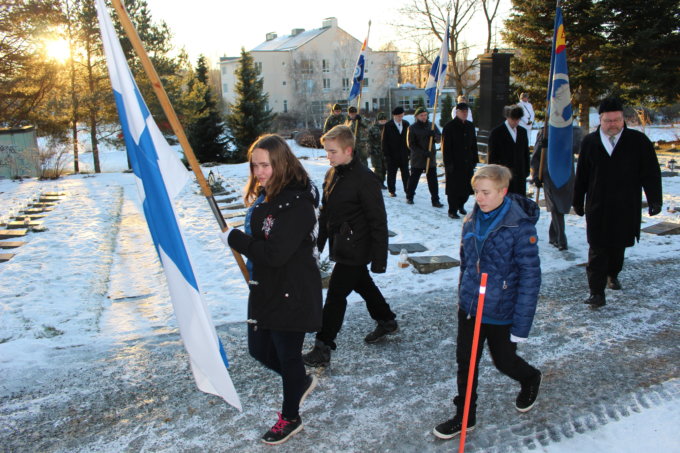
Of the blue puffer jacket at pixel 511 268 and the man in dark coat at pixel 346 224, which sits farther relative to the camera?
the man in dark coat at pixel 346 224

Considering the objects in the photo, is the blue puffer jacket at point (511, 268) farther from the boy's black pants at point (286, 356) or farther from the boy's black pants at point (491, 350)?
the boy's black pants at point (286, 356)

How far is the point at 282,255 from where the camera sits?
283cm

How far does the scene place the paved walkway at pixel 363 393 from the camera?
3.19 m

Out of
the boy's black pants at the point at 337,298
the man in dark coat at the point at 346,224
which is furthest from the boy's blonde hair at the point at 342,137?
the boy's black pants at the point at 337,298

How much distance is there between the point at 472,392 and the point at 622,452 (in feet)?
2.73

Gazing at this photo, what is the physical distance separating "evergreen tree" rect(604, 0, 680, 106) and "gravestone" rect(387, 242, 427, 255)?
686 inches

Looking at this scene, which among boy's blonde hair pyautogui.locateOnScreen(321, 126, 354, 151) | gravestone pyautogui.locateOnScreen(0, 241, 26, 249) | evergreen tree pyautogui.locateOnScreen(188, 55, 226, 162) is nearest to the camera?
boy's blonde hair pyautogui.locateOnScreen(321, 126, 354, 151)

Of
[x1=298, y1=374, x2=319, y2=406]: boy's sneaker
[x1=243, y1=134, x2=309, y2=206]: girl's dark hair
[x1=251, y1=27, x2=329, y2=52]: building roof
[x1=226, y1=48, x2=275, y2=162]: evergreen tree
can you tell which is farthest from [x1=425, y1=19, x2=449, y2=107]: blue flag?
[x1=251, y1=27, x2=329, y2=52]: building roof

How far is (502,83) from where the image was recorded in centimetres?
1694

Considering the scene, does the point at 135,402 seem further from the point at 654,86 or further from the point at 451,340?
the point at 654,86

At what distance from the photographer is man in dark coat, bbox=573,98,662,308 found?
5027 millimetres

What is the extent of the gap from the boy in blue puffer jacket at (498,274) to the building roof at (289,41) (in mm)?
59203

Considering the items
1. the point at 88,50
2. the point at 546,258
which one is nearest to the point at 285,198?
the point at 546,258

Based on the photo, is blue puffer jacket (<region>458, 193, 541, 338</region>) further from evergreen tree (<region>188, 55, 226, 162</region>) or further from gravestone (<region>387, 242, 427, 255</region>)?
evergreen tree (<region>188, 55, 226, 162</region>)
